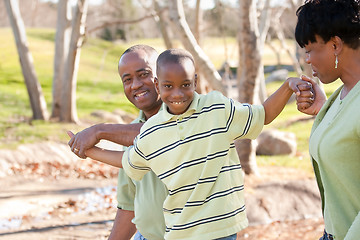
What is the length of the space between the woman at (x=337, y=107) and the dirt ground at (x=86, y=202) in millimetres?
4492

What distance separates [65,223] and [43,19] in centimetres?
4195

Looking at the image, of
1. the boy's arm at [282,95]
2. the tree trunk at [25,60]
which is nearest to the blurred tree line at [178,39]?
the tree trunk at [25,60]

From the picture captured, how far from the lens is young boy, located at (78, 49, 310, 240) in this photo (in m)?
2.05

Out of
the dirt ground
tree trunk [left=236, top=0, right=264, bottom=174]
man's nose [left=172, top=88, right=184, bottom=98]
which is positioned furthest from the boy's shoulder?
tree trunk [left=236, top=0, right=264, bottom=174]

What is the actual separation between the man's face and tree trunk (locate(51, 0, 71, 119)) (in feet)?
33.0

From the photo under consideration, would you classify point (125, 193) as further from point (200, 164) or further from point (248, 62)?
point (248, 62)

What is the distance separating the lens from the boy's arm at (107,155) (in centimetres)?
234

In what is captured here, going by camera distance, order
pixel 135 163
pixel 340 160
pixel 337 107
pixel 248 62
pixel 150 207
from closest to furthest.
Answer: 1. pixel 340 160
2. pixel 337 107
3. pixel 135 163
4. pixel 150 207
5. pixel 248 62

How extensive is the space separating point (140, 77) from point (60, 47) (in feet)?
34.4

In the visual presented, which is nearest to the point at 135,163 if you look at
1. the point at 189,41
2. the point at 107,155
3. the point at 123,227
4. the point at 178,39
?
the point at 107,155

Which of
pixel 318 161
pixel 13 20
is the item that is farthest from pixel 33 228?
pixel 13 20

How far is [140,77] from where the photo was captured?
2439 millimetres

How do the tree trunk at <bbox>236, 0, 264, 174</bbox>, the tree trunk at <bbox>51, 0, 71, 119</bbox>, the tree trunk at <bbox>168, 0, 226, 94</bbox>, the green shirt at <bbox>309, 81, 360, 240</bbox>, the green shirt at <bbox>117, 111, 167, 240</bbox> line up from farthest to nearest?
1. the tree trunk at <bbox>51, 0, 71, 119</bbox>
2. the tree trunk at <bbox>236, 0, 264, 174</bbox>
3. the tree trunk at <bbox>168, 0, 226, 94</bbox>
4. the green shirt at <bbox>117, 111, 167, 240</bbox>
5. the green shirt at <bbox>309, 81, 360, 240</bbox>

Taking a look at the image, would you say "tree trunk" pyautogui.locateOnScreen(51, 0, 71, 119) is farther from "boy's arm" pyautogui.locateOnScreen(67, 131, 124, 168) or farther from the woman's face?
the woman's face
